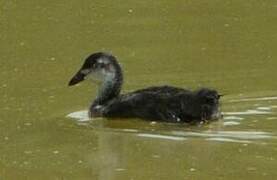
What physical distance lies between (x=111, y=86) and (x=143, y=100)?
2.50 feet

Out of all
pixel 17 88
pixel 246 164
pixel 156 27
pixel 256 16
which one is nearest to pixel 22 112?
pixel 17 88

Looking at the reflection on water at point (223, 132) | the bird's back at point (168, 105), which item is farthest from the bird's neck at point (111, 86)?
the reflection on water at point (223, 132)

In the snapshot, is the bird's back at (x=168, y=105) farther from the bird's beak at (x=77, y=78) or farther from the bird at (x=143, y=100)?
the bird's beak at (x=77, y=78)

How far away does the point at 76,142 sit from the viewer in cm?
991

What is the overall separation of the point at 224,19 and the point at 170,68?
2841mm

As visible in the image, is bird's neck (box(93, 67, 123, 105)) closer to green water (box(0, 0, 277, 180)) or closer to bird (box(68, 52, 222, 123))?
bird (box(68, 52, 222, 123))

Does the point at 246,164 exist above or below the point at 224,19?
below

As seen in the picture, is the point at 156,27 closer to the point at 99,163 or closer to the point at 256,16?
the point at 256,16

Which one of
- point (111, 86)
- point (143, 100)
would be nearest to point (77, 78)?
point (111, 86)

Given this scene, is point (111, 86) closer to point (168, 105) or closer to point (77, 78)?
point (77, 78)

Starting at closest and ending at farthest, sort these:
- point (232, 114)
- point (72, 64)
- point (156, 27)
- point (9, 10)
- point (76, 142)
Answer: point (76, 142) → point (232, 114) → point (72, 64) → point (156, 27) → point (9, 10)

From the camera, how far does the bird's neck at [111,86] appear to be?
11383 mm

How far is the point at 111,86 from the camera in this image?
1142 centimetres

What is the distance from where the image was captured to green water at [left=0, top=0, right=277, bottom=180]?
9.13m
